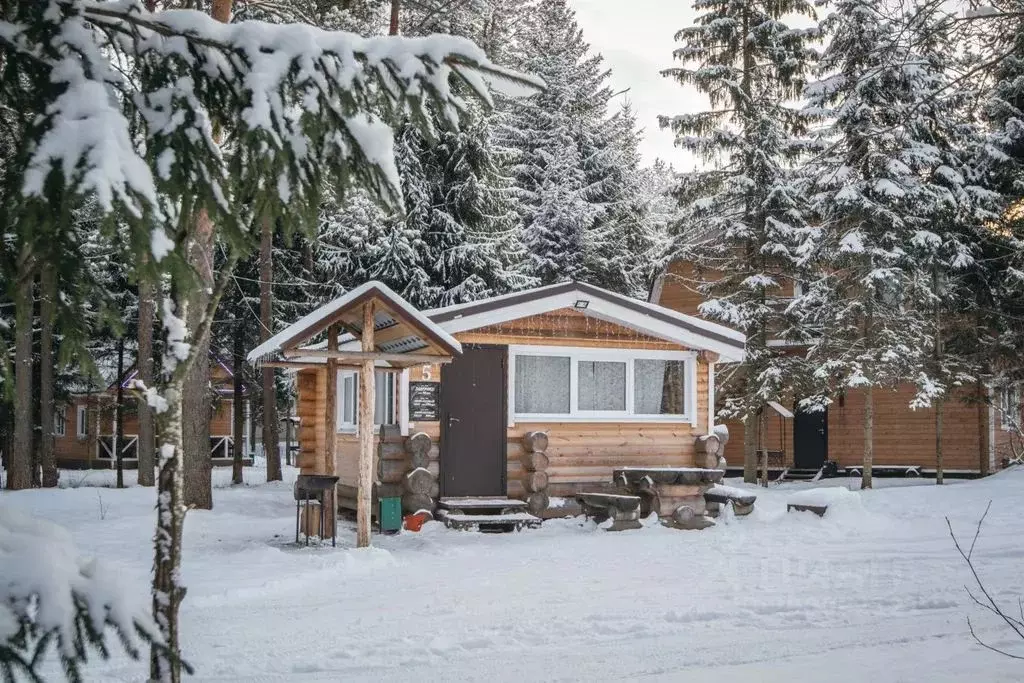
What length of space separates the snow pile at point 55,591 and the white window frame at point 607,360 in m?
12.3

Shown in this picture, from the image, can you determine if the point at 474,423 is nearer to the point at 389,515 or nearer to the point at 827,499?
the point at 389,515

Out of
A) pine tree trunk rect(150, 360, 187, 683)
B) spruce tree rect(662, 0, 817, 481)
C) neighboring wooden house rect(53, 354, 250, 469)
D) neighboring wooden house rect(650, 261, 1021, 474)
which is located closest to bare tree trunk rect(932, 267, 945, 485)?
neighboring wooden house rect(650, 261, 1021, 474)

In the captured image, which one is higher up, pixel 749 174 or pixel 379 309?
Answer: pixel 749 174

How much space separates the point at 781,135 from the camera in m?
22.2

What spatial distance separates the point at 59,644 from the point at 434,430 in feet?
39.3

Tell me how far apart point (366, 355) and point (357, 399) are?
559 centimetres

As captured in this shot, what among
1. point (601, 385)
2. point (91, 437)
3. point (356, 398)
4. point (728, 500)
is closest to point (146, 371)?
point (356, 398)

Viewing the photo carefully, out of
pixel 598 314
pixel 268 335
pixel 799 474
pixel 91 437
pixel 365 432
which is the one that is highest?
pixel 598 314

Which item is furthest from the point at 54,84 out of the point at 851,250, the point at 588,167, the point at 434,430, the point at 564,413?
the point at 588,167

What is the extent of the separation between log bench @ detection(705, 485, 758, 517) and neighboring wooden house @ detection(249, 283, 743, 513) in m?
1.13

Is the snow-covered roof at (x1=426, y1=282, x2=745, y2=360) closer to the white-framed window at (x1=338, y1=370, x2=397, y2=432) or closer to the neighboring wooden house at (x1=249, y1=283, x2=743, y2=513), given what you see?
the neighboring wooden house at (x1=249, y1=283, x2=743, y2=513)

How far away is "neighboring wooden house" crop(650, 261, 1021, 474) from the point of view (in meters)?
24.5

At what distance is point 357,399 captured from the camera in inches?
651

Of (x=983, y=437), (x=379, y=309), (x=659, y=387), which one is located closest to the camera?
(x=379, y=309)
